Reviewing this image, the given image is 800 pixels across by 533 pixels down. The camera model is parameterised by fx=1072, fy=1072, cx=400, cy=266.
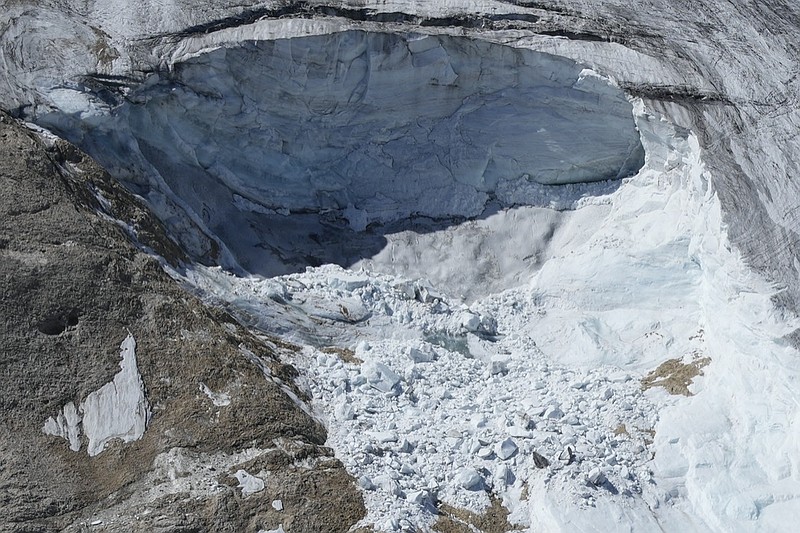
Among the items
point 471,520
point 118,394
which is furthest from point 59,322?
point 471,520

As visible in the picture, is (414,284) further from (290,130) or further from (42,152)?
(42,152)

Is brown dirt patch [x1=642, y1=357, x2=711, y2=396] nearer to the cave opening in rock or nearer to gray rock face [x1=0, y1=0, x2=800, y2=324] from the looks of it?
gray rock face [x1=0, y1=0, x2=800, y2=324]

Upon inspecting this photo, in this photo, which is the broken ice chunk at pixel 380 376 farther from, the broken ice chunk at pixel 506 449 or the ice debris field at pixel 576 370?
the broken ice chunk at pixel 506 449

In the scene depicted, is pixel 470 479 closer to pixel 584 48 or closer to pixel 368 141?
pixel 368 141

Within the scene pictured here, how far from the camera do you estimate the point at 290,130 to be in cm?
1669

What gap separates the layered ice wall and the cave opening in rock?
2 centimetres

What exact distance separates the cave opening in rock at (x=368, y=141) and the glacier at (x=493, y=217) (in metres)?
0.04

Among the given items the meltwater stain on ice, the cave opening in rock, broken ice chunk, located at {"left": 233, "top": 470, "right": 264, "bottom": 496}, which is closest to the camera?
broken ice chunk, located at {"left": 233, "top": 470, "right": 264, "bottom": 496}

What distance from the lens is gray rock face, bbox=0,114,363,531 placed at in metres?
11.4

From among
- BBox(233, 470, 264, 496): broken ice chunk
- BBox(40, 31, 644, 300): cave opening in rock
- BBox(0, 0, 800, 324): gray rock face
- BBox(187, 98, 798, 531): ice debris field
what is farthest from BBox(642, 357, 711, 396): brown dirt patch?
BBox(233, 470, 264, 496): broken ice chunk

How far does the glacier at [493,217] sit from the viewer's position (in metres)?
12.2

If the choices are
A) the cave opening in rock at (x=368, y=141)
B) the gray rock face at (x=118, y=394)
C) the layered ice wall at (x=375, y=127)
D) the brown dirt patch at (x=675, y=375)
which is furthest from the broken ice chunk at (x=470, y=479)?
the layered ice wall at (x=375, y=127)

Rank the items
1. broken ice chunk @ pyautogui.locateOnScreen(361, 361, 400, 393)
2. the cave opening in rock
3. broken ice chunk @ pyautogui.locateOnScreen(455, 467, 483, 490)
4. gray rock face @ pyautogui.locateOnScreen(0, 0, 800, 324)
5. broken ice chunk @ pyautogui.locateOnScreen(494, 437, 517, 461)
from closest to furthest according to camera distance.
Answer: broken ice chunk @ pyautogui.locateOnScreen(455, 467, 483, 490), broken ice chunk @ pyautogui.locateOnScreen(494, 437, 517, 461), broken ice chunk @ pyautogui.locateOnScreen(361, 361, 400, 393), gray rock face @ pyautogui.locateOnScreen(0, 0, 800, 324), the cave opening in rock

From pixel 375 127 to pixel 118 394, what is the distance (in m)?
6.58
